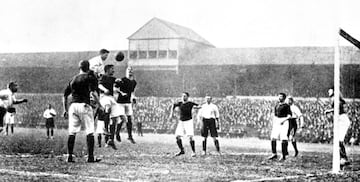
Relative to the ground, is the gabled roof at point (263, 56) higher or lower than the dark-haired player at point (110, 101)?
higher

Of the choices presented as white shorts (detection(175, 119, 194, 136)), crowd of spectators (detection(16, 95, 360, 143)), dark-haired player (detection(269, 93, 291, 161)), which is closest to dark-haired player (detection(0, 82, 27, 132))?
white shorts (detection(175, 119, 194, 136))

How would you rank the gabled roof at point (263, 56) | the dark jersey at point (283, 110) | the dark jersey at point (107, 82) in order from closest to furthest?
the dark jersey at point (107, 82) < the dark jersey at point (283, 110) < the gabled roof at point (263, 56)

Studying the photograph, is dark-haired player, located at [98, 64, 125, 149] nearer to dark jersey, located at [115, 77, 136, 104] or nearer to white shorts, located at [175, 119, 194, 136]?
dark jersey, located at [115, 77, 136, 104]

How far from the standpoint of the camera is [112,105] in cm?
1144

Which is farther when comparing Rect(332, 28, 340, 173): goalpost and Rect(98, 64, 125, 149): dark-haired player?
Rect(98, 64, 125, 149): dark-haired player

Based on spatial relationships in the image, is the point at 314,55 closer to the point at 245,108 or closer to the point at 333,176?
the point at 245,108

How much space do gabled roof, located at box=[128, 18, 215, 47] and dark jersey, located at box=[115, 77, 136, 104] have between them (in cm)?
2516

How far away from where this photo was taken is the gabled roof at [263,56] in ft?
120

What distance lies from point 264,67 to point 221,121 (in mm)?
15276

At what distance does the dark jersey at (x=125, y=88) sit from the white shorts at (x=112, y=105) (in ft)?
0.96

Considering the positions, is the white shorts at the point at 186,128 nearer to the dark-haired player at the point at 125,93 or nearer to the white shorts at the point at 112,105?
the dark-haired player at the point at 125,93

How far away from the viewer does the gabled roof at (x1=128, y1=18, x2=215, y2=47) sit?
38281 mm

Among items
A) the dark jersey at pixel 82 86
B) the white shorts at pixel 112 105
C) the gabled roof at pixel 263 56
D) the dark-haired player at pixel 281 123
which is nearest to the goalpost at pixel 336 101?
the dark-haired player at pixel 281 123

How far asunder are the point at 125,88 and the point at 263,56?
2919 cm
